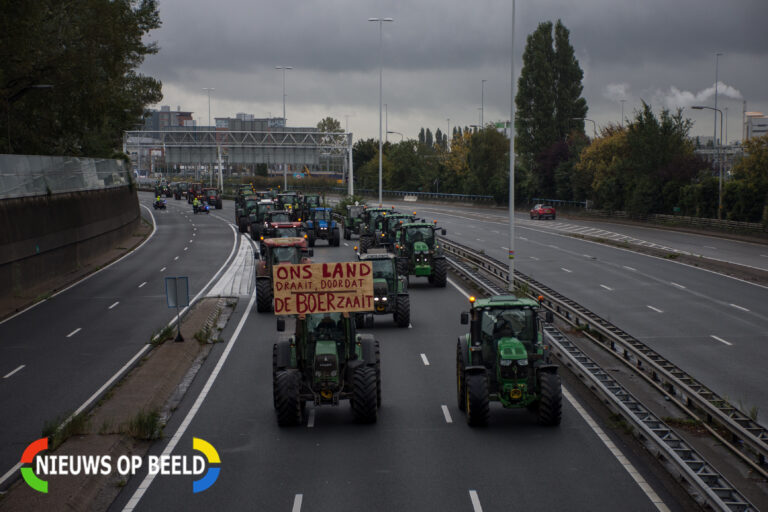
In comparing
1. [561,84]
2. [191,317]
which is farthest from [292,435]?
[561,84]

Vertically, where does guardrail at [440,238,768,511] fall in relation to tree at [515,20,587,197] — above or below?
below

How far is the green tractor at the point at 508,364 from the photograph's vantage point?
1728 centimetres

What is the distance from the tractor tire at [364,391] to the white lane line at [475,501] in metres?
4.03

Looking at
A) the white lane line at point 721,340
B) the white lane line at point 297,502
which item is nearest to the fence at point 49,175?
the white lane line at point 297,502

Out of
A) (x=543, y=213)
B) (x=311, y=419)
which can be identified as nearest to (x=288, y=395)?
(x=311, y=419)

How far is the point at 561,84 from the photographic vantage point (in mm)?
100688

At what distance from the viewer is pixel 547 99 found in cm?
10188

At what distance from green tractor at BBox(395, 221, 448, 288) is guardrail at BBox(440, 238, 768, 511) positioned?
11.3 metres

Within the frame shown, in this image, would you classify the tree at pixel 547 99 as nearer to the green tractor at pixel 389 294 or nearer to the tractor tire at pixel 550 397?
the green tractor at pixel 389 294

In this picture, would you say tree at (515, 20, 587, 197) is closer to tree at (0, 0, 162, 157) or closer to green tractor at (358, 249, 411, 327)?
tree at (0, 0, 162, 157)

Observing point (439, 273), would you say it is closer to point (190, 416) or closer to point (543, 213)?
point (190, 416)

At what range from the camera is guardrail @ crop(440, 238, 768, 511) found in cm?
1355

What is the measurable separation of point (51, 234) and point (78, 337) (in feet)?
54.2

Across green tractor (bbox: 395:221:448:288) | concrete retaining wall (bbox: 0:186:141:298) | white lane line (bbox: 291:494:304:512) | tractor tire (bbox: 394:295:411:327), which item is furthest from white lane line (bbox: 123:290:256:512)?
concrete retaining wall (bbox: 0:186:141:298)
